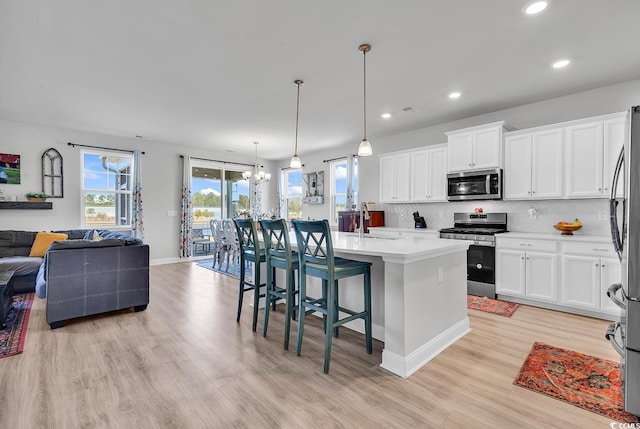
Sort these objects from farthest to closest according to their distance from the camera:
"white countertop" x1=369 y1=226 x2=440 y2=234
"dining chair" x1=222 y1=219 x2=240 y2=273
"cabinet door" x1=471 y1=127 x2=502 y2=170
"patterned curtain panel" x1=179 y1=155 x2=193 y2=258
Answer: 1. "patterned curtain panel" x1=179 y1=155 x2=193 y2=258
2. "dining chair" x1=222 y1=219 x2=240 y2=273
3. "white countertop" x1=369 y1=226 x2=440 y2=234
4. "cabinet door" x1=471 y1=127 x2=502 y2=170

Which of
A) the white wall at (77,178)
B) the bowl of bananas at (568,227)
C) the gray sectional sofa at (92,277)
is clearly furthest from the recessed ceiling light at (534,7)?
the white wall at (77,178)

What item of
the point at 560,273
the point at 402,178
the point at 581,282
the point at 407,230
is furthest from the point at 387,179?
the point at 581,282

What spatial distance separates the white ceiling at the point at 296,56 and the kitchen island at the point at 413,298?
181cm

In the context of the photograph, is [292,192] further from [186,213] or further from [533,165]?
[533,165]

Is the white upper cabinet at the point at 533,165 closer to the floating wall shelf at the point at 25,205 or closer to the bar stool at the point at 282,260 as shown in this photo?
the bar stool at the point at 282,260

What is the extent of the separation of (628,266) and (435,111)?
11.1 ft

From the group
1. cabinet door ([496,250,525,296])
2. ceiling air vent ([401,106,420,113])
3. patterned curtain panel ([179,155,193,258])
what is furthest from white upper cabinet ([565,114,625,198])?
patterned curtain panel ([179,155,193,258])

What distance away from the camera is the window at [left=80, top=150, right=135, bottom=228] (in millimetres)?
5980

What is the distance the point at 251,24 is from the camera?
2.50 meters

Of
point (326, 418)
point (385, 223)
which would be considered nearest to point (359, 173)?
point (385, 223)

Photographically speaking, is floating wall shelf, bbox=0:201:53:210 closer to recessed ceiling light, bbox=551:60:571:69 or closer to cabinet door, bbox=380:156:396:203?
cabinet door, bbox=380:156:396:203

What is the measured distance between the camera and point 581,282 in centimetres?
339

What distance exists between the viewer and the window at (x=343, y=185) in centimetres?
668

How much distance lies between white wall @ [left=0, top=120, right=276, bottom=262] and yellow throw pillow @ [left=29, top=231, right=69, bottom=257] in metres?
0.97
